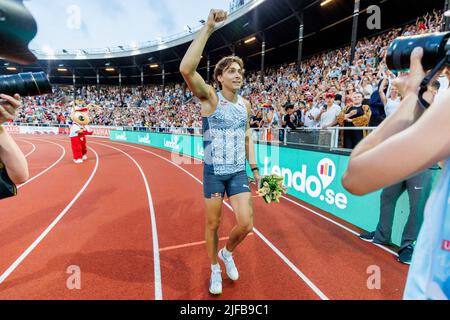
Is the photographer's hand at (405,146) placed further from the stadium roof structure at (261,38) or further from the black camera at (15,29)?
the stadium roof structure at (261,38)

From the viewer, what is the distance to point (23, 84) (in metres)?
1.46

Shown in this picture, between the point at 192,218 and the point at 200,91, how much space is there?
10.5ft

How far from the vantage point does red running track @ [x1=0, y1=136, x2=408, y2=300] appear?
8.84ft

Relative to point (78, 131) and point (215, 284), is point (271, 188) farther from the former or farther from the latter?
point (78, 131)

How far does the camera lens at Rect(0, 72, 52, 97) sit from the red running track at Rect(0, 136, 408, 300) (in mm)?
2095

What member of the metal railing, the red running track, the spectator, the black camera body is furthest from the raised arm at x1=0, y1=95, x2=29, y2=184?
the spectator

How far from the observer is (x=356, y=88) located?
249 inches

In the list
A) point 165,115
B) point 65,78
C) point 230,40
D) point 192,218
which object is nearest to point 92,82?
point 65,78

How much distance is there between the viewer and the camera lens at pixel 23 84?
142 cm

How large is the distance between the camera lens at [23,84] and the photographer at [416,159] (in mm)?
1738

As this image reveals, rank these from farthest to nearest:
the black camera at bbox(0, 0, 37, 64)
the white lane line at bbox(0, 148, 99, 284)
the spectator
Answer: the spectator < the white lane line at bbox(0, 148, 99, 284) < the black camera at bbox(0, 0, 37, 64)

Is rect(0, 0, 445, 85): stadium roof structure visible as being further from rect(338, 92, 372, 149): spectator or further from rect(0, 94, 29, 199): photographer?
rect(0, 94, 29, 199): photographer

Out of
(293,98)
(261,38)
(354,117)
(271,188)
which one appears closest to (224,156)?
(271,188)
